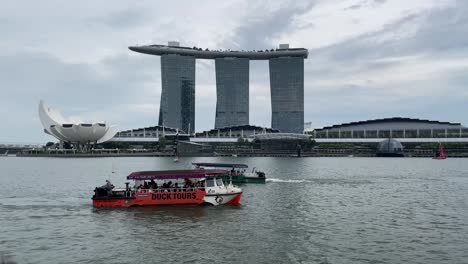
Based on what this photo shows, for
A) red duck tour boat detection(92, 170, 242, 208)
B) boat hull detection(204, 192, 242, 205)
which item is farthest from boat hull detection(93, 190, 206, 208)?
boat hull detection(204, 192, 242, 205)

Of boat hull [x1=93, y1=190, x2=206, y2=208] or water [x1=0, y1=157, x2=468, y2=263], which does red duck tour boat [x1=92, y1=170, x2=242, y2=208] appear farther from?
water [x1=0, y1=157, x2=468, y2=263]

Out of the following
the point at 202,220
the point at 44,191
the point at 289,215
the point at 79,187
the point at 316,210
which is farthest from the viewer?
the point at 79,187

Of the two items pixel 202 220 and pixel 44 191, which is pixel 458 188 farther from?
pixel 44 191

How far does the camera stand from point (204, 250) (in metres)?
29.6

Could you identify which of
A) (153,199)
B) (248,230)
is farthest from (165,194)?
(248,230)

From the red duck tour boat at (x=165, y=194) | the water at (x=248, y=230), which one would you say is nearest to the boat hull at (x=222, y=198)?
the red duck tour boat at (x=165, y=194)

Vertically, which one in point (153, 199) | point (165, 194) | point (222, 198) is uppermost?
point (165, 194)

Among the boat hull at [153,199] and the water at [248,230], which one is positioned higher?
the boat hull at [153,199]

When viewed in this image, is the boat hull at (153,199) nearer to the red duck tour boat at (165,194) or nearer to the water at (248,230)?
the red duck tour boat at (165,194)

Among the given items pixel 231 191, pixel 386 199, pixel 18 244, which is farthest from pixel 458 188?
pixel 18 244

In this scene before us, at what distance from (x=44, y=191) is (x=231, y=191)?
27376 millimetres

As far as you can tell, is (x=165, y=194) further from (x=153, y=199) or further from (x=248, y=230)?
(x=248, y=230)

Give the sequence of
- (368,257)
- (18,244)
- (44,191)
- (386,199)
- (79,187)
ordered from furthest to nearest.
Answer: (79,187), (44,191), (386,199), (18,244), (368,257)

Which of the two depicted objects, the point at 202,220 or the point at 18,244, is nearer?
the point at 18,244
